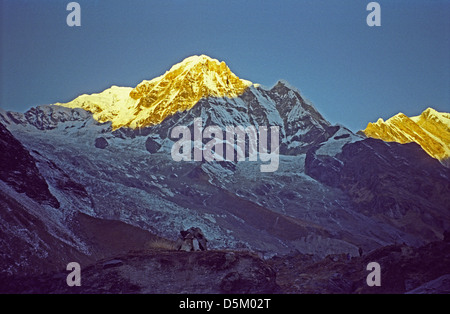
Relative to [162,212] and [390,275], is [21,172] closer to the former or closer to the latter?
[162,212]

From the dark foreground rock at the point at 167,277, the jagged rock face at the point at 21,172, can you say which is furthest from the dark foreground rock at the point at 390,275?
the jagged rock face at the point at 21,172

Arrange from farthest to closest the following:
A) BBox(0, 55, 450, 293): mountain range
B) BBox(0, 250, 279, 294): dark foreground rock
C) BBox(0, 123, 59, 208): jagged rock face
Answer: BBox(0, 123, 59, 208): jagged rock face < BBox(0, 55, 450, 293): mountain range < BBox(0, 250, 279, 294): dark foreground rock

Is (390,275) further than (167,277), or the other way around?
(167,277)

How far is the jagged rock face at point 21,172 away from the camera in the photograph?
107m

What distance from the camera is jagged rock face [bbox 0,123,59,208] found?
10725 centimetres

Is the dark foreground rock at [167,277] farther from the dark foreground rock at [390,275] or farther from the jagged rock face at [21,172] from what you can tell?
the jagged rock face at [21,172]

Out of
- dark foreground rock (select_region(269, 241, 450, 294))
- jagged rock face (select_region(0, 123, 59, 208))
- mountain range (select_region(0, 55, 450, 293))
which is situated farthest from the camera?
jagged rock face (select_region(0, 123, 59, 208))

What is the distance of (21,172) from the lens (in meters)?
111

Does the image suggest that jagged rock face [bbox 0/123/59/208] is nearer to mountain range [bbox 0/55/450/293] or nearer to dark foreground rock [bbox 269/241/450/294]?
mountain range [bbox 0/55/450/293]

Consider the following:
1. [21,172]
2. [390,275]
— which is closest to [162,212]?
[21,172]

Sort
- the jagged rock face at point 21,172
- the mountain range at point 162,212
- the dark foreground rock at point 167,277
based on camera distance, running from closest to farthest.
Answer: the dark foreground rock at point 167,277, the mountain range at point 162,212, the jagged rock face at point 21,172

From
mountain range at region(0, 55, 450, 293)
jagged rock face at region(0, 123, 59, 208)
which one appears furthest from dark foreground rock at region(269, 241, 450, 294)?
jagged rock face at region(0, 123, 59, 208)

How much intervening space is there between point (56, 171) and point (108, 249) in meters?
35.2
